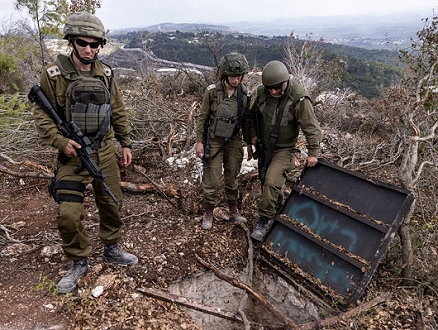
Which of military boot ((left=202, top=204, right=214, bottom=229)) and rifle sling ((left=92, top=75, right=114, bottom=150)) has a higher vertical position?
rifle sling ((left=92, top=75, right=114, bottom=150))

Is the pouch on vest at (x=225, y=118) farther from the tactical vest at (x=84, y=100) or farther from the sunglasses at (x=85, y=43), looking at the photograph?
the sunglasses at (x=85, y=43)

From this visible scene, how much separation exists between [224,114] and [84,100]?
4.48ft

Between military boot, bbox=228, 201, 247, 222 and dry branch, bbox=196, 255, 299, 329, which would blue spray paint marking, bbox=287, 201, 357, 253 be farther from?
dry branch, bbox=196, 255, 299, 329

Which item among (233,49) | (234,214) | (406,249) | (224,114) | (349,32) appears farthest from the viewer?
(349,32)

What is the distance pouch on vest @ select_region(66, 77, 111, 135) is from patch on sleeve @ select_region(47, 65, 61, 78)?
0.12m

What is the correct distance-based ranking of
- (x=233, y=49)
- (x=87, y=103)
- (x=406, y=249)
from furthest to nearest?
(x=233, y=49) < (x=406, y=249) < (x=87, y=103)

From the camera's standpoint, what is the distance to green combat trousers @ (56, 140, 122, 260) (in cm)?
254

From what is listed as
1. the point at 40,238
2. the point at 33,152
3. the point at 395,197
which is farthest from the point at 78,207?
the point at 33,152

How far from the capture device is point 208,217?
3.85 meters

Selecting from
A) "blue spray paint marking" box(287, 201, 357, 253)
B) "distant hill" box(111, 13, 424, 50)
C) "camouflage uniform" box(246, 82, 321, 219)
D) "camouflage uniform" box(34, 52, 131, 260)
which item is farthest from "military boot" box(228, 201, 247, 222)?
"distant hill" box(111, 13, 424, 50)

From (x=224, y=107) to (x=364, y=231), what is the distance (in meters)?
1.72

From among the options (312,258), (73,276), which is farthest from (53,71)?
(312,258)

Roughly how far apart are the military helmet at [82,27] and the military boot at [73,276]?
1801mm

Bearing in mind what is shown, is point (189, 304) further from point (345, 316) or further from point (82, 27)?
point (82, 27)
